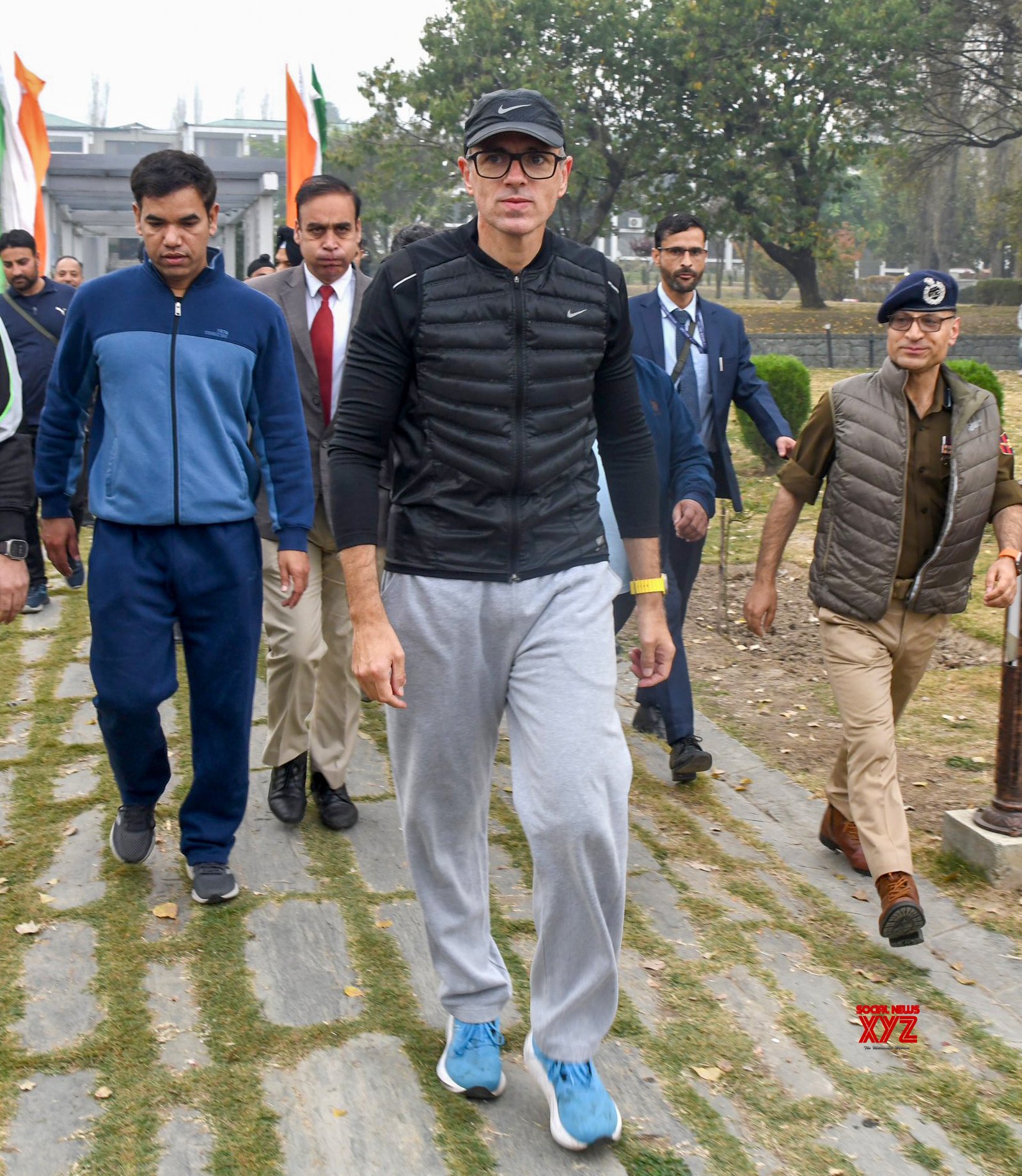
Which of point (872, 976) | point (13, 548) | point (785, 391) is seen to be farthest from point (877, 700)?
point (785, 391)

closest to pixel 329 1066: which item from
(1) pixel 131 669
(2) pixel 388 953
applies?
(2) pixel 388 953

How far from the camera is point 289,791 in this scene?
506 cm

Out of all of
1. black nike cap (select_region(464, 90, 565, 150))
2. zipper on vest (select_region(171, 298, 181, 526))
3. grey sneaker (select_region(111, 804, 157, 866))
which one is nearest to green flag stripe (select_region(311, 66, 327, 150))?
zipper on vest (select_region(171, 298, 181, 526))

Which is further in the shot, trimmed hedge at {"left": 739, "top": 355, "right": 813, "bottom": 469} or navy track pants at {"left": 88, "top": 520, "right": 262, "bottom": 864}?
trimmed hedge at {"left": 739, "top": 355, "right": 813, "bottom": 469}

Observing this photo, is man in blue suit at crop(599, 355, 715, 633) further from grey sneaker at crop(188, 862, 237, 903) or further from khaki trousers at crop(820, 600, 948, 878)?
grey sneaker at crop(188, 862, 237, 903)

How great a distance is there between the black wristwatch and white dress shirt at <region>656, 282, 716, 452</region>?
287 cm

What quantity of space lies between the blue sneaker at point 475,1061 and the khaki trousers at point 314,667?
1861 mm

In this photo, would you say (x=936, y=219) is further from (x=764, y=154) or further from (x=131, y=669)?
(x=131, y=669)

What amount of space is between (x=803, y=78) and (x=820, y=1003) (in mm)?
34816

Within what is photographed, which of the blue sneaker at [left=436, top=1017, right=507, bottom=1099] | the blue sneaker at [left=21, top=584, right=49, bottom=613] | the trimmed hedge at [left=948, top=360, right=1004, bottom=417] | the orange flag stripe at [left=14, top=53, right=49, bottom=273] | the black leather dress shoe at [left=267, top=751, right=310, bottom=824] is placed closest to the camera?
the blue sneaker at [left=436, top=1017, right=507, bottom=1099]

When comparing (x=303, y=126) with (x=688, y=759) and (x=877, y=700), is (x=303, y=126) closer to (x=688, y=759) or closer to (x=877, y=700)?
(x=688, y=759)

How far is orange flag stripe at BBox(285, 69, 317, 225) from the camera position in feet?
36.6

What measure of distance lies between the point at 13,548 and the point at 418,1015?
1960 mm

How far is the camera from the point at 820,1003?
383 centimetres
